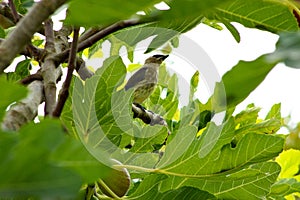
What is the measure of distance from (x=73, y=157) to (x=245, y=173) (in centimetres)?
56

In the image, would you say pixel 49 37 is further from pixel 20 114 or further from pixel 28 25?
pixel 28 25

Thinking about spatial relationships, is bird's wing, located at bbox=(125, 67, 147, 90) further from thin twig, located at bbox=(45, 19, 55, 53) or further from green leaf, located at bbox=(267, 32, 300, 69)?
green leaf, located at bbox=(267, 32, 300, 69)

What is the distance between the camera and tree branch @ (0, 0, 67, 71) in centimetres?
39

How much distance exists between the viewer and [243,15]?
0.68m

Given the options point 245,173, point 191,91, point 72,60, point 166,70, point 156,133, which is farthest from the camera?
point 166,70

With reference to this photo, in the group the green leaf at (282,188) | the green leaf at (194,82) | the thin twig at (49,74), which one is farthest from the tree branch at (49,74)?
the green leaf at (194,82)

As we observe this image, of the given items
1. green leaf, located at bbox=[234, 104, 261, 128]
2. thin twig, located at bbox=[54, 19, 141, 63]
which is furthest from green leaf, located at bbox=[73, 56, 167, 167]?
green leaf, located at bbox=[234, 104, 261, 128]

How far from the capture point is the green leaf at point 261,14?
63cm

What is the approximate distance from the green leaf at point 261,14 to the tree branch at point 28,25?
0.28 m

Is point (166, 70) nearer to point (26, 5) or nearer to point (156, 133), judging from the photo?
point (156, 133)

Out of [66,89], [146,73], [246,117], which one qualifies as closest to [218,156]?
[66,89]

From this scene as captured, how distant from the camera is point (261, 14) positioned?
0.66 m

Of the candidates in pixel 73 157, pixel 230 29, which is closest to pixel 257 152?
pixel 230 29

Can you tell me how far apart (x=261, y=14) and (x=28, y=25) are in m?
0.35
